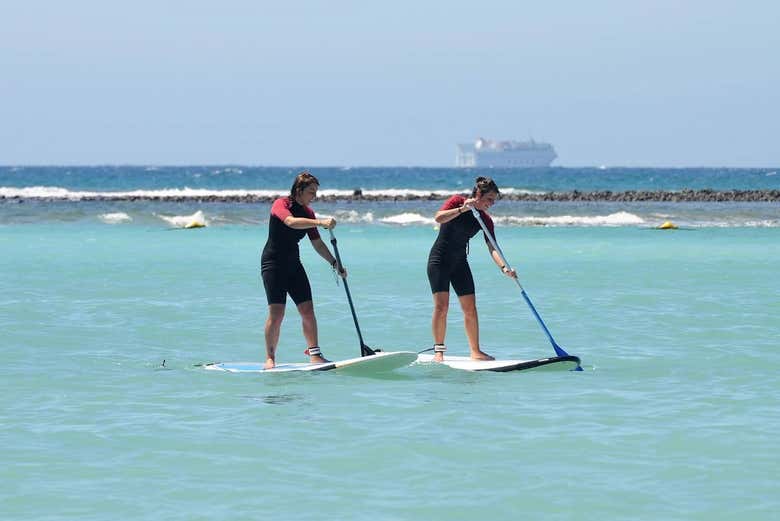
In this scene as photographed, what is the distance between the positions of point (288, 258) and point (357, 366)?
1.19 m

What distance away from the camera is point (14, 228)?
43.1 m

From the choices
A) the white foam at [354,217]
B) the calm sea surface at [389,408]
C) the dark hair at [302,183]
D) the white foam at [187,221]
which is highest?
the dark hair at [302,183]

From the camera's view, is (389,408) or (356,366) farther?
(356,366)

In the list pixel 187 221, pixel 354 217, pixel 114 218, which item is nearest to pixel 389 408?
pixel 187 221

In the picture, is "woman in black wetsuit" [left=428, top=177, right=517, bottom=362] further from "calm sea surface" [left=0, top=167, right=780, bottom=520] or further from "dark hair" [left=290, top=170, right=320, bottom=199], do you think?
"dark hair" [left=290, top=170, right=320, bottom=199]

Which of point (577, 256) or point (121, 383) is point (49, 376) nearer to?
point (121, 383)

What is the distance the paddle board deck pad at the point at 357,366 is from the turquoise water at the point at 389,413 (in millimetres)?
115

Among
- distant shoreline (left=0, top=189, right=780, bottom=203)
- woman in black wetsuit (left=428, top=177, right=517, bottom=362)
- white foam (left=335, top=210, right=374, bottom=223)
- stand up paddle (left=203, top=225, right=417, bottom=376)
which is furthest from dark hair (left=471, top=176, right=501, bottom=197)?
distant shoreline (left=0, top=189, right=780, bottom=203)

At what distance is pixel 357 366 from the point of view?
458 inches

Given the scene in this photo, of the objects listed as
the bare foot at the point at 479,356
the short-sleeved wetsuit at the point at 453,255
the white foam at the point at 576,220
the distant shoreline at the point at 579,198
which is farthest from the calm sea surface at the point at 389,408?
the distant shoreline at the point at 579,198

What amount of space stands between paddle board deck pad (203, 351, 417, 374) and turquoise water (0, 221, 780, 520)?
4.5 inches

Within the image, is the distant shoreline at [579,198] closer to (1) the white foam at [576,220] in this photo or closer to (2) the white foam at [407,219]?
(1) the white foam at [576,220]

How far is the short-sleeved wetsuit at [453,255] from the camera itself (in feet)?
40.7

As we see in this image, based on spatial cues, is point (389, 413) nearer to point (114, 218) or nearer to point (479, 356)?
point (479, 356)
